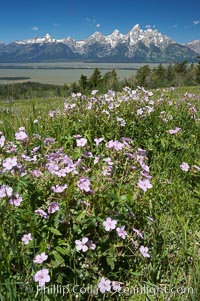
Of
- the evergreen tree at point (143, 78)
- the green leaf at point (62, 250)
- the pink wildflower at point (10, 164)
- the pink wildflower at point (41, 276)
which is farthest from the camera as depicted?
the evergreen tree at point (143, 78)

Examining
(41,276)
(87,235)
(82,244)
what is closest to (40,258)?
(41,276)

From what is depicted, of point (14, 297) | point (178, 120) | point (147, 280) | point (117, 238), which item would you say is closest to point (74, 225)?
point (117, 238)

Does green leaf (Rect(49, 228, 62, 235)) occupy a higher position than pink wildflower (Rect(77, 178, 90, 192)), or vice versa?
pink wildflower (Rect(77, 178, 90, 192))

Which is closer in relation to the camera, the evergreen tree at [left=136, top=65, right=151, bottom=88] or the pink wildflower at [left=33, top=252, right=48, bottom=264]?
the pink wildflower at [left=33, top=252, right=48, bottom=264]

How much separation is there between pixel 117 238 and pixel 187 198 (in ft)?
4.25

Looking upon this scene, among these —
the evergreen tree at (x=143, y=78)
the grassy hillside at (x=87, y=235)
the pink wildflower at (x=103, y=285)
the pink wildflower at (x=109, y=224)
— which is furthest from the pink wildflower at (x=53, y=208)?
the evergreen tree at (x=143, y=78)

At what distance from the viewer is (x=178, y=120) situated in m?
4.46

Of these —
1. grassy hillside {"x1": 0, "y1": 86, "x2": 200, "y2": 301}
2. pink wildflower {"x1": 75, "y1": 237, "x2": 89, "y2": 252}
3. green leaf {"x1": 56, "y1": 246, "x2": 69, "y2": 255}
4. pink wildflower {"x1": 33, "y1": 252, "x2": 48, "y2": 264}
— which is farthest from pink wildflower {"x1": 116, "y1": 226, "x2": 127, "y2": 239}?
pink wildflower {"x1": 33, "y1": 252, "x2": 48, "y2": 264}

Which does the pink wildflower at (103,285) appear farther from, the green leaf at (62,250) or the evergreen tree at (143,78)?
the evergreen tree at (143,78)

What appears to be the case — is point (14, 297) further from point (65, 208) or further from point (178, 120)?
point (178, 120)

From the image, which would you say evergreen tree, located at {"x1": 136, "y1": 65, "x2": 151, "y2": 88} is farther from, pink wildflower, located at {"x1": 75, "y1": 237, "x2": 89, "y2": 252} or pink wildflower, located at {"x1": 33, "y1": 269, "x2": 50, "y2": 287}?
pink wildflower, located at {"x1": 33, "y1": 269, "x2": 50, "y2": 287}

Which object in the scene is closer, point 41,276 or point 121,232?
point 41,276

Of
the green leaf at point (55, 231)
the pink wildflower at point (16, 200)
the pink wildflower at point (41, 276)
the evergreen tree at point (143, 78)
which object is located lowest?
the pink wildflower at point (41, 276)

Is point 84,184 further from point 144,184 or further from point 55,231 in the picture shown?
point 144,184
